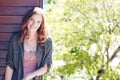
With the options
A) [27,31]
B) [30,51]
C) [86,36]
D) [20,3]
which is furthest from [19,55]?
[86,36]

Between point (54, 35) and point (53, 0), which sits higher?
point (53, 0)

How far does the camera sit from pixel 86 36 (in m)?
9.36

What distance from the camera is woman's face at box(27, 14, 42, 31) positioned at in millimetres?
2451

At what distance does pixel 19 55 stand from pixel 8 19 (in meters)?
0.65

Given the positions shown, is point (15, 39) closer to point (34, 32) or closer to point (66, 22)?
point (34, 32)

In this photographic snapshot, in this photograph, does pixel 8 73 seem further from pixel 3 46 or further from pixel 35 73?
pixel 3 46

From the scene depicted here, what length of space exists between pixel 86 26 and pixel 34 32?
6662mm

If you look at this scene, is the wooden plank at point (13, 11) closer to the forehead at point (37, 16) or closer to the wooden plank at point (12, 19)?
the wooden plank at point (12, 19)

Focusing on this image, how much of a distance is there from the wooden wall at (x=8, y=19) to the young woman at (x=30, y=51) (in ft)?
1.75

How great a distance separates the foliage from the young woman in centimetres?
639

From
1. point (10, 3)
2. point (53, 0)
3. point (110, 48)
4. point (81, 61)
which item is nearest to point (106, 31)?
point (110, 48)

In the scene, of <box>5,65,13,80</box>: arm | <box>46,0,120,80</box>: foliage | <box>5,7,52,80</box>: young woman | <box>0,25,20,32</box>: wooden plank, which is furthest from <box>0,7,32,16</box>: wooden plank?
<box>46,0,120,80</box>: foliage

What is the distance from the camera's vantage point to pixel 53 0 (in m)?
9.85

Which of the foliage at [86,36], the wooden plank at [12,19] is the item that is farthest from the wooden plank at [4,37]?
the foliage at [86,36]
